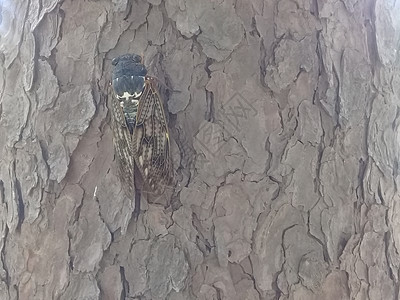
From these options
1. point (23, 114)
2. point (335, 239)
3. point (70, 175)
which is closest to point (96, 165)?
point (70, 175)

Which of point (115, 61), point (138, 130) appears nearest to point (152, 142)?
point (138, 130)

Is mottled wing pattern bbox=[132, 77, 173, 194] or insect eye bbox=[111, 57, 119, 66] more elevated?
insect eye bbox=[111, 57, 119, 66]

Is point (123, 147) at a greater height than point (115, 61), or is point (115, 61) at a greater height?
point (115, 61)

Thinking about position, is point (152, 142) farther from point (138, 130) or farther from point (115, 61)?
point (115, 61)

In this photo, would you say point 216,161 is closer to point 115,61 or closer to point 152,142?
point 152,142

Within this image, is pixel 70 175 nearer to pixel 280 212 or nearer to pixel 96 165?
pixel 96 165

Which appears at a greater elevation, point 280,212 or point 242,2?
point 242,2
